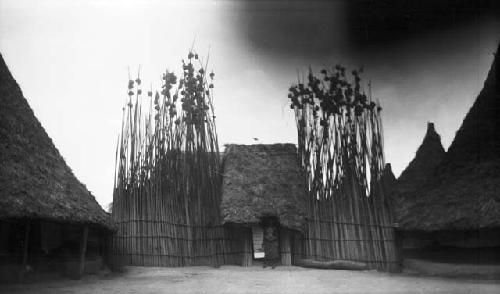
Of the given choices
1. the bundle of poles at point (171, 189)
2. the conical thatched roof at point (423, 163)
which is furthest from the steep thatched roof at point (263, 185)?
the conical thatched roof at point (423, 163)

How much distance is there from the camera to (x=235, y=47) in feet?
25.5

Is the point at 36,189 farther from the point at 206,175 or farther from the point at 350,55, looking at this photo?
the point at 350,55

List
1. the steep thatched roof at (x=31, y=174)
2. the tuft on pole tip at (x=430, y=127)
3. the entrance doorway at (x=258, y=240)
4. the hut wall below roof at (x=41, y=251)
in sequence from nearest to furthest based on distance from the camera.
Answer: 1. the steep thatched roof at (x=31, y=174)
2. the hut wall below roof at (x=41, y=251)
3. the tuft on pole tip at (x=430, y=127)
4. the entrance doorway at (x=258, y=240)

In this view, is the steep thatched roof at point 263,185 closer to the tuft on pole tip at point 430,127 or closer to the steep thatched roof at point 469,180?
the steep thatched roof at point 469,180

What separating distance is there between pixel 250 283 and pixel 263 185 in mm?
3953

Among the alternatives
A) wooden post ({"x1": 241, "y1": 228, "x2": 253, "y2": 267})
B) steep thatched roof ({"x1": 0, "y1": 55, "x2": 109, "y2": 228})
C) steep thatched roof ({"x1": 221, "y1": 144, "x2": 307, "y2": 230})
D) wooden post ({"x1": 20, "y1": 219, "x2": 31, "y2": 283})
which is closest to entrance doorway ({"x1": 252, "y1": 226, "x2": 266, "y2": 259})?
steep thatched roof ({"x1": 221, "y1": 144, "x2": 307, "y2": 230})

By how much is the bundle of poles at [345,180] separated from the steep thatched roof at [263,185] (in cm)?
52

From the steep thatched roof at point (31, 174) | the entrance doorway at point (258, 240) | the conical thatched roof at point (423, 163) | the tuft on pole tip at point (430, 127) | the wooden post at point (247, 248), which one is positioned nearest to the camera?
the steep thatched roof at point (31, 174)

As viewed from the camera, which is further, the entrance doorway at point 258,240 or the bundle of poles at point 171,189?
the entrance doorway at point 258,240

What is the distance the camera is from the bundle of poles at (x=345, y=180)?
33.4 feet

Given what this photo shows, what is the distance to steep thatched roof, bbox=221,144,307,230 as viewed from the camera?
1079 centimetres

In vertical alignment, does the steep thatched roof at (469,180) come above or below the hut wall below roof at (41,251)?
above

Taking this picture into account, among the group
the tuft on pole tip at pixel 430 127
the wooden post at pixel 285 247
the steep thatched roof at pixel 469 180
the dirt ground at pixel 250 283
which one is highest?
the tuft on pole tip at pixel 430 127

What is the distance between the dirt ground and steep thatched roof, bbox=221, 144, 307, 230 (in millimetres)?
1396
